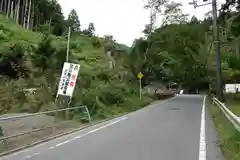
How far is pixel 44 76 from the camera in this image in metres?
23.1

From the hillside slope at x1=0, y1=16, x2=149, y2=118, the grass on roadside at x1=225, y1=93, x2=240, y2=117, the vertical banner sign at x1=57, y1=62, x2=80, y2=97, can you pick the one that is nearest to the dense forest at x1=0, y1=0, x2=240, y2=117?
the hillside slope at x1=0, y1=16, x2=149, y2=118

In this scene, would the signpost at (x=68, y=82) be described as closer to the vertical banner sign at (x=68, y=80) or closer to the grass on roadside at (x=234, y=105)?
the vertical banner sign at (x=68, y=80)

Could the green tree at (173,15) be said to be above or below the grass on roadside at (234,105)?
above

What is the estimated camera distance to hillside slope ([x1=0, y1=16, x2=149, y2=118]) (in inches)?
768

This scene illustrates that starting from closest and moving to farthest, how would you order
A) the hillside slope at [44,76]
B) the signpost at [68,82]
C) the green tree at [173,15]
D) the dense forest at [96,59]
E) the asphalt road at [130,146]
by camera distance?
the asphalt road at [130,146], the signpost at [68,82], the hillside slope at [44,76], the dense forest at [96,59], the green tree at [173,15]

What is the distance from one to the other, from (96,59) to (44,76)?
7.72 metres

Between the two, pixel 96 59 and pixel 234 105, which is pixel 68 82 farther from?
pixel 234 105

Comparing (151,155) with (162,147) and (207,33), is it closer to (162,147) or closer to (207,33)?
(162,147)

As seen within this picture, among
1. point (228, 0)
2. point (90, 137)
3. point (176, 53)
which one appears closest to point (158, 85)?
point (176, 53)

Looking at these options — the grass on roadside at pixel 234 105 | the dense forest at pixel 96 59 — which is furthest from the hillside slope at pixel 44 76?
the grass on roadside at pixel 234 105

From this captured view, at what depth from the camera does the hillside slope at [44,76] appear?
64.0ft

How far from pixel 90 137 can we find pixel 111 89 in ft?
46.1

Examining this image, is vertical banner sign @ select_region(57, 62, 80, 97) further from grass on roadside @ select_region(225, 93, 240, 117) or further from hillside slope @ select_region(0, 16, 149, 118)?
grass on roadside @ select_region(225, 93, 240, 117)

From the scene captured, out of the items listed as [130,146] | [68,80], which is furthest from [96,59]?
[130,146]
